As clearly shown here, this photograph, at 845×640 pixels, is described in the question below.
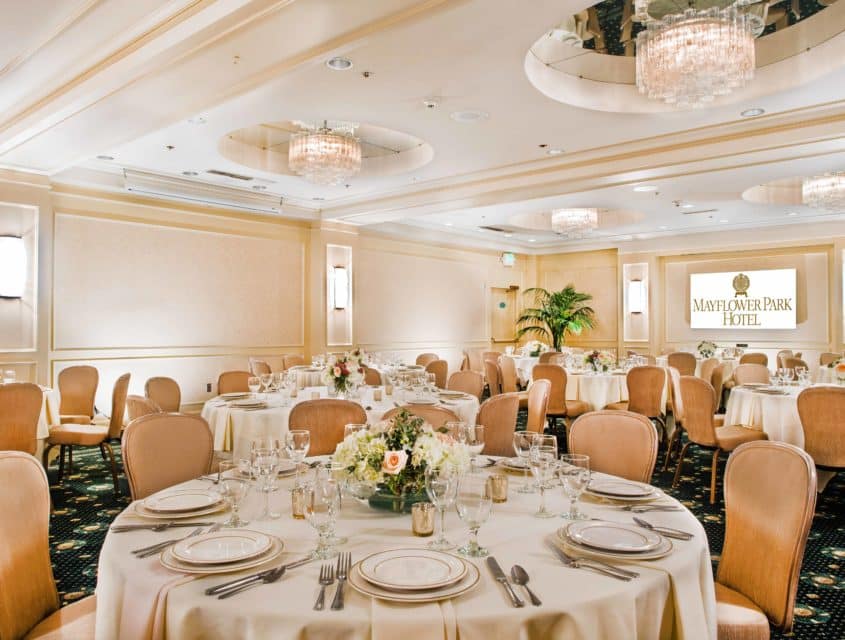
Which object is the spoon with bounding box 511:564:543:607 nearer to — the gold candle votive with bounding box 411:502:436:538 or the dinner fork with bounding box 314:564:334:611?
the gold candle votive with bounding box 411:502:436:538

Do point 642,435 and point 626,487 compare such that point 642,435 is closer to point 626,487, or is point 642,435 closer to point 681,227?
point 626,487

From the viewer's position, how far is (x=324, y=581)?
1461 mm

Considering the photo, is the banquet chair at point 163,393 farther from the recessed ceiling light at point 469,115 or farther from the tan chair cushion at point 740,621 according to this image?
the tan chair cushion at point 740,621

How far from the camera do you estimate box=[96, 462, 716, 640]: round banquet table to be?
1.29m

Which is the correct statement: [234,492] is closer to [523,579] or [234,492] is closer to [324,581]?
[324,581]

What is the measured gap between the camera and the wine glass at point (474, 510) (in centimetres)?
160

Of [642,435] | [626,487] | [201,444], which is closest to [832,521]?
[642,435]

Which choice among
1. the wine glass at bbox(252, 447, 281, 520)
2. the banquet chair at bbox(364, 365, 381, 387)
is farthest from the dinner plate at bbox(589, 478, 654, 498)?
the banquet chair at bbox(364, 365, 381, 387)

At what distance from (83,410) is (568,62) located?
19.2 ft

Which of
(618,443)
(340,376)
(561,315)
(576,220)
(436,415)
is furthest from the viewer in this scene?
(561,315)

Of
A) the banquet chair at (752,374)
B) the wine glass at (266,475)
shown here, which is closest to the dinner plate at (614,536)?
the wine glass at (266,475)

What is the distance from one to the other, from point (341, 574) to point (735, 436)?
14.9ft

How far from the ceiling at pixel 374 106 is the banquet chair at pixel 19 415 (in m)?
2.24

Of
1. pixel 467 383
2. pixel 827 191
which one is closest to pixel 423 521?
pixel 467 383
